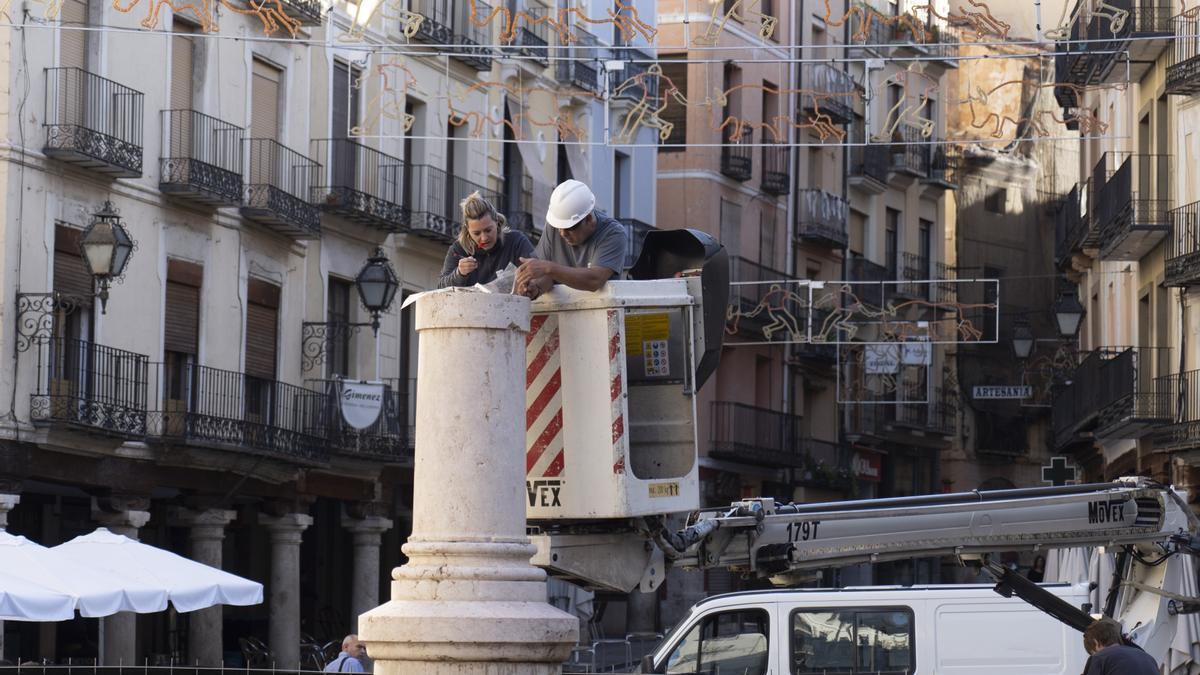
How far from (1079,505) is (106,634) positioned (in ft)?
64.1

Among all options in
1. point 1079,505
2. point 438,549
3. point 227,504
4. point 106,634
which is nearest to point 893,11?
point 227,504

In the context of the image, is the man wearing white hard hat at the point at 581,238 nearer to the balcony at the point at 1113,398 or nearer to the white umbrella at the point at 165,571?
the white umbrella at the point at 165,571

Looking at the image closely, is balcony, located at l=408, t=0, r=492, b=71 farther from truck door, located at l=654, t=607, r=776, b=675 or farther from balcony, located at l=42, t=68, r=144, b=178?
truck door, located at l=654, t=607, r=776, b=675

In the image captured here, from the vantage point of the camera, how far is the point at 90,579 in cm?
2025

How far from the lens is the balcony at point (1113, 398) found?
35.4 m

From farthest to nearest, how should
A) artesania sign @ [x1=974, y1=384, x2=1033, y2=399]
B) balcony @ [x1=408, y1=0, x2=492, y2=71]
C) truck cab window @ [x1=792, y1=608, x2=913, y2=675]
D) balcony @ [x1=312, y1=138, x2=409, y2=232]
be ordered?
artesania sign @ [x1=974, y1=384, x2=1033, y2=399] < balcony @ [x1=408, y1=0, x2=492, y2=71] < balcony @ [x1=312, y1=138, x2=409, y2=232] < truck cab window @ [x1=792, y1=608, x2=913, y2=675]

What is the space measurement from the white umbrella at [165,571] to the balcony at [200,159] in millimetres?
10187

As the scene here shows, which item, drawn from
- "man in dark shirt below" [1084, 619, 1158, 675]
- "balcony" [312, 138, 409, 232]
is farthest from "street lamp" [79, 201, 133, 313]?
"man in dark shirt below" [1084, 619, 1158, 675]

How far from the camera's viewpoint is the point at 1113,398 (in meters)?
37.5

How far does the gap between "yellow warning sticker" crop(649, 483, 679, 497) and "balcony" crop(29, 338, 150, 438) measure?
69.9ft

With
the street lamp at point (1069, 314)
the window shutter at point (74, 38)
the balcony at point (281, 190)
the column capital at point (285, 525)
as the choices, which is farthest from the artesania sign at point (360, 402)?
the street lamp at point (1069, 314)

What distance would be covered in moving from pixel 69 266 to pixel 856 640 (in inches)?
558

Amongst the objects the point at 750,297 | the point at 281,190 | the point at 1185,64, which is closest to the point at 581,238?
the point at 281,190

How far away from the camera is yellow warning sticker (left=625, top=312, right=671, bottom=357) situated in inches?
293
